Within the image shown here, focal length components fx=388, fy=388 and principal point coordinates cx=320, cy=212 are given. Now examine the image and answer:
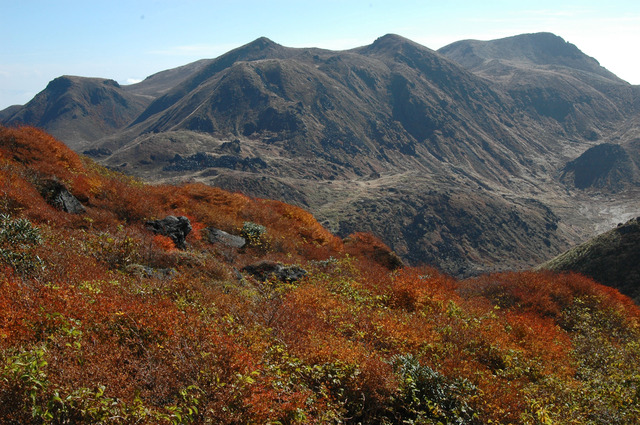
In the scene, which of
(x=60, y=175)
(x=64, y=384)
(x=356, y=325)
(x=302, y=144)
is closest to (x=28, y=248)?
(x=64, y=384)

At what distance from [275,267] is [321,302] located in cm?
358

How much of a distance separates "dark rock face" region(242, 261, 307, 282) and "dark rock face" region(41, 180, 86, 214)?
6.52 meters

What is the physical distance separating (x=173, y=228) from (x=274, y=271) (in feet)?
14.9

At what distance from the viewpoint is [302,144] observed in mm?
161875

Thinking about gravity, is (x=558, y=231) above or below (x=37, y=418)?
below

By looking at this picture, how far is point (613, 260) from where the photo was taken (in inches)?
1082

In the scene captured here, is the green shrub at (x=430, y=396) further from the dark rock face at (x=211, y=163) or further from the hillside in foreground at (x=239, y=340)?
the dark rock face at (x=211, y=163)

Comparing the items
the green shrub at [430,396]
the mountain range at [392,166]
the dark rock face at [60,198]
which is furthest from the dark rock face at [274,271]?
the mountain range at [392,166]

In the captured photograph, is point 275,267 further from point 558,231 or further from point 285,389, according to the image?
point 558,231

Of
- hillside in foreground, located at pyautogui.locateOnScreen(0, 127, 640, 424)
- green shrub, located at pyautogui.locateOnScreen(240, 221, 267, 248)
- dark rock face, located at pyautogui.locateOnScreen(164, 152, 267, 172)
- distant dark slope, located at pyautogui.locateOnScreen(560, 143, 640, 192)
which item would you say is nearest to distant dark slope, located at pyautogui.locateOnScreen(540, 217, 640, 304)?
hillside in foreground, located at pyautogui.locateOnScreen(0, 127, 640, 424)

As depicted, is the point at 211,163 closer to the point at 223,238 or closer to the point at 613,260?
the point at 613,260

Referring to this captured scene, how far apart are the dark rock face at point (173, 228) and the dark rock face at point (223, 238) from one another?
1.43 meters

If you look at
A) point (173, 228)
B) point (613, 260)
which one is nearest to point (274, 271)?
point (173, 228)

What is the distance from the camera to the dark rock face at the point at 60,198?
13242 millimetres
